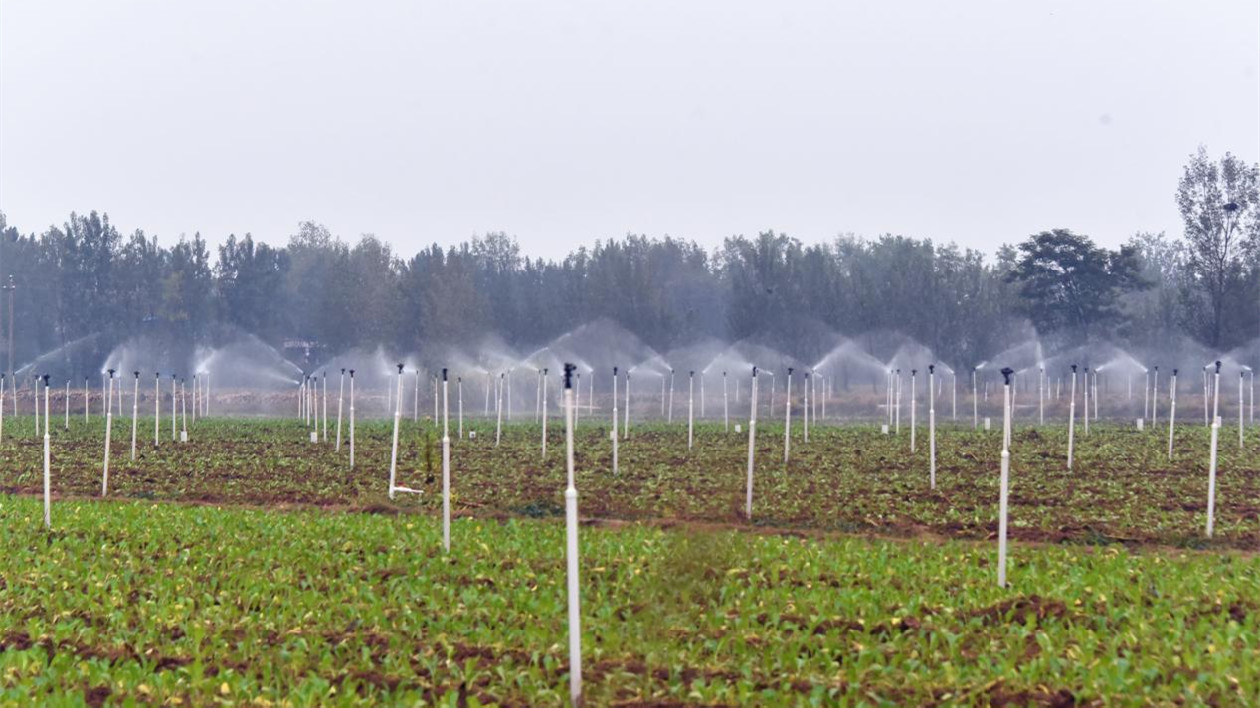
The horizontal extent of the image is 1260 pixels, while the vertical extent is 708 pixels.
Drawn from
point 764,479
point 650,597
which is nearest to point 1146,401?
point 764,479

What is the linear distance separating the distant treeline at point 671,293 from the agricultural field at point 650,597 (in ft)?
144

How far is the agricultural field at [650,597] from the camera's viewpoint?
789cm

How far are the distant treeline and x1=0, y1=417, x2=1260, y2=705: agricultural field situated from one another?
144 ft

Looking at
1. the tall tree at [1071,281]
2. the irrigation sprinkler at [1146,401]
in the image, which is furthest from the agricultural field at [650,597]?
the tall tree at [1071,281]

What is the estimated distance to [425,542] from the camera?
13.6m

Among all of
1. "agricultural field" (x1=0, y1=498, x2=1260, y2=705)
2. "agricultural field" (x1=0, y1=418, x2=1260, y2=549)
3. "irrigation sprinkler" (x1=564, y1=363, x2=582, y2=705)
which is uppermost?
"irrigation sprinkler" (x1=564, y1=363, x2=582, y2=705)

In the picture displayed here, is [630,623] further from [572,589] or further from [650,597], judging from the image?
[572,589]

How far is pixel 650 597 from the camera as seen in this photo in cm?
1027

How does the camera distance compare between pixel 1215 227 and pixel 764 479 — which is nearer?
pixel 764 479

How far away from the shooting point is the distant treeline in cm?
6297

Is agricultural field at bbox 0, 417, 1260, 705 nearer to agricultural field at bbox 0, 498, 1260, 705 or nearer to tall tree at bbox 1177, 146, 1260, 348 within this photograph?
agricultural field at bbox 0, 498, 1260, 705

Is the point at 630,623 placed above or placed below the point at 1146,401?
below

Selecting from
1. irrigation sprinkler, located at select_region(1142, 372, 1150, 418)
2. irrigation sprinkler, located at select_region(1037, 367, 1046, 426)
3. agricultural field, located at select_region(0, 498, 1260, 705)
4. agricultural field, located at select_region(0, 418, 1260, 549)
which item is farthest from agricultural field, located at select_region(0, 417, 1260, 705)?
irrigation sprinkler, located at select_region(1142, 372, 1150, 418)

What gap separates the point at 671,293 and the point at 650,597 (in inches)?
2672
